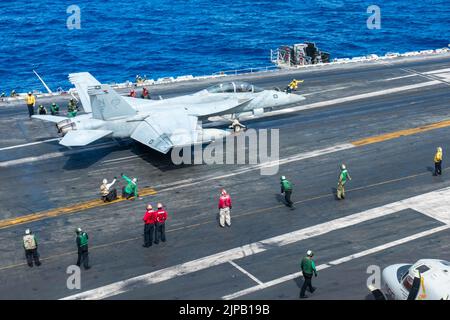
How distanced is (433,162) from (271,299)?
18069mm

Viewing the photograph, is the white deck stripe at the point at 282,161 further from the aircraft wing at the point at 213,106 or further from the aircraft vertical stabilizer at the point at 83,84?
the aircraft vertical stabilizer at the point at 83,84

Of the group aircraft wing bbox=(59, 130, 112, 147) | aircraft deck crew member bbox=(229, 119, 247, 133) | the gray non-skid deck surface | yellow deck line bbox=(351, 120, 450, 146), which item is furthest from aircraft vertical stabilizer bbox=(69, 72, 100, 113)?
yellow deck line bbox=(351, 120, 450, 146)

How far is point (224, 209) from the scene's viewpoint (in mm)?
28812

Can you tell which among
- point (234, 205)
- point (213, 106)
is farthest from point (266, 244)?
point (213, 106)

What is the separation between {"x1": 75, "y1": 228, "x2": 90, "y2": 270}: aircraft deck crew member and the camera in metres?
25.0

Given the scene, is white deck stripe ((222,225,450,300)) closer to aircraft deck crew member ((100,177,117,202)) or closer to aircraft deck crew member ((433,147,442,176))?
aircraft deck crew member ((433,147,442,176))

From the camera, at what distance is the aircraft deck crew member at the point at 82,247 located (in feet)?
82.0

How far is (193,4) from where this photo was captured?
118938 mm

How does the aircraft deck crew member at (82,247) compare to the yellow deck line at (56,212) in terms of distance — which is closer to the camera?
the aircraft deck crew member at (82,247)

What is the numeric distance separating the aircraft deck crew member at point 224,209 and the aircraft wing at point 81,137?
10.3 m

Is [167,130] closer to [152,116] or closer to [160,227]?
[152,116]

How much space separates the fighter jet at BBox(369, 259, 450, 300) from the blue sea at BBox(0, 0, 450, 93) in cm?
5923

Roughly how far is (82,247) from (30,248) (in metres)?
2.14

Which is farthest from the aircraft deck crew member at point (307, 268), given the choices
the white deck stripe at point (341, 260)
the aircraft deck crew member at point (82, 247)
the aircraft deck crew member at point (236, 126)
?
the aircraft deck crew member at point (236, 126)
